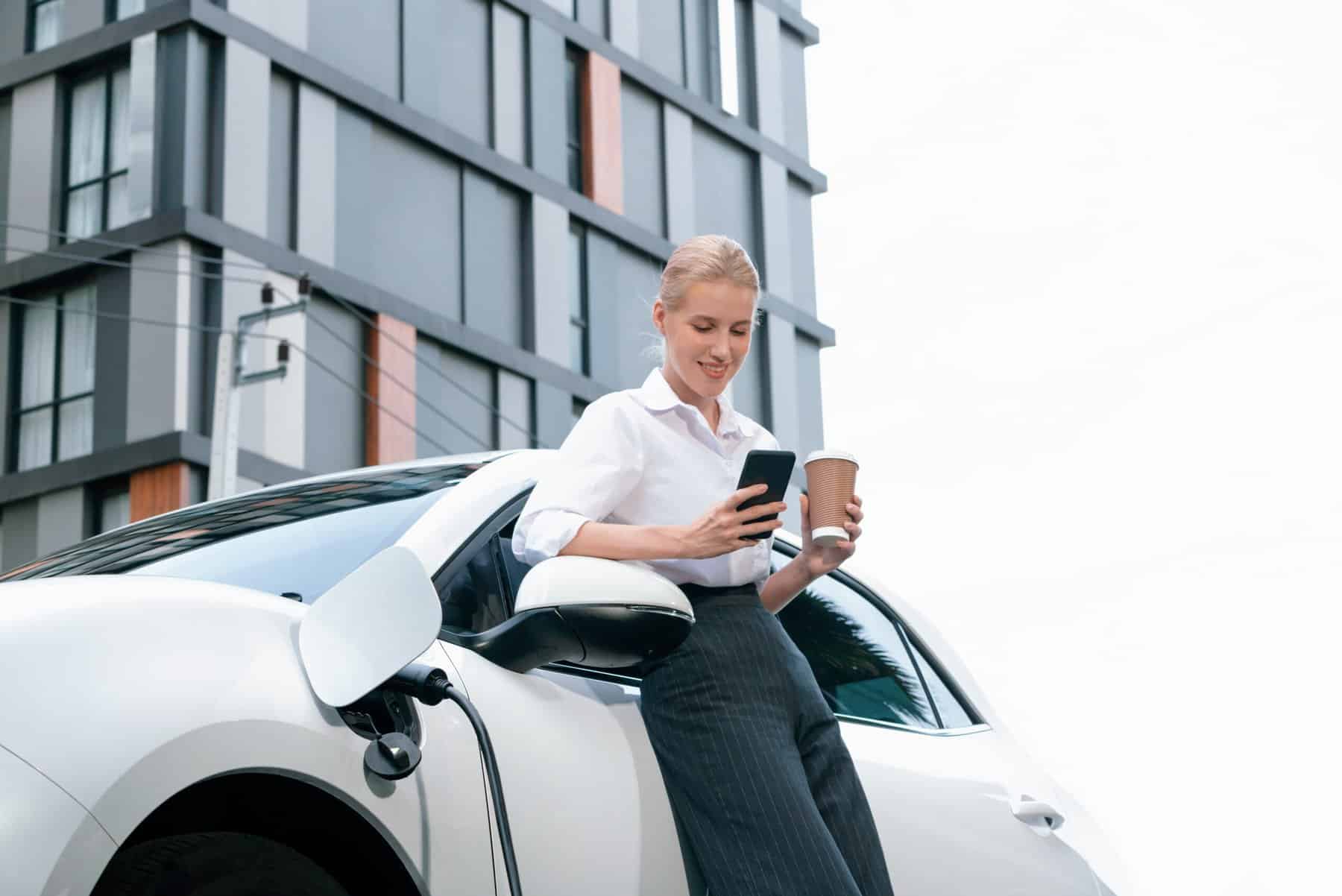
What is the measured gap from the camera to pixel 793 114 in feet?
115

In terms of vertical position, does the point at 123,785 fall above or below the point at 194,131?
below

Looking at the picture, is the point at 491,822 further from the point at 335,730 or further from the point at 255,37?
the point at 255,37

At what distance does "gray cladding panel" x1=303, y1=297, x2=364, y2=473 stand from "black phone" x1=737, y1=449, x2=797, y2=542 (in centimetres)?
2100

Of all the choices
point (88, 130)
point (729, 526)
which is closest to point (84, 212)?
point (88, 130)

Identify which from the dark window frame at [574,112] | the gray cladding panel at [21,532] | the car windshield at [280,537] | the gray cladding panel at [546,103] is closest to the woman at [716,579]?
the car windshield at [280,537]

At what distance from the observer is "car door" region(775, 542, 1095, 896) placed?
3.26m

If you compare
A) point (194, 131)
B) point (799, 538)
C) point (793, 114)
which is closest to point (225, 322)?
point (194, 131)

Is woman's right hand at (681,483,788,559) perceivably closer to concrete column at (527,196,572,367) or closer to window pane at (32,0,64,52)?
window pane at (32,0,64,52)

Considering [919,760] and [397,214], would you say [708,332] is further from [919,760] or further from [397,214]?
[397,214]

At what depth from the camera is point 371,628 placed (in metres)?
2.25

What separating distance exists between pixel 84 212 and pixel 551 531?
72.3 ft

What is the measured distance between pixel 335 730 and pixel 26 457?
871 inches

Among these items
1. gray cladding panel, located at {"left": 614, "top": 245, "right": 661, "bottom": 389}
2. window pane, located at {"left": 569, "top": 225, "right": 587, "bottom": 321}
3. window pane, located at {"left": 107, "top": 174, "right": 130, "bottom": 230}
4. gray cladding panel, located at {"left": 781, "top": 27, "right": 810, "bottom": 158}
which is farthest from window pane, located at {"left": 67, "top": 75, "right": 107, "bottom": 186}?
gray cladding panel, located at {"left": 781, "top": 27, "right": 810, "bottom": 158}

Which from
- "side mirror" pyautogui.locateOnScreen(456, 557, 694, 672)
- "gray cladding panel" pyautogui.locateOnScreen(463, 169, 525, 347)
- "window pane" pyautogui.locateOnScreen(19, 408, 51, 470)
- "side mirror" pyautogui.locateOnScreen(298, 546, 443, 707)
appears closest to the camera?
Answer: "side mirror" pyautogui.locateOnScreen(298, 546, 443, 707)
